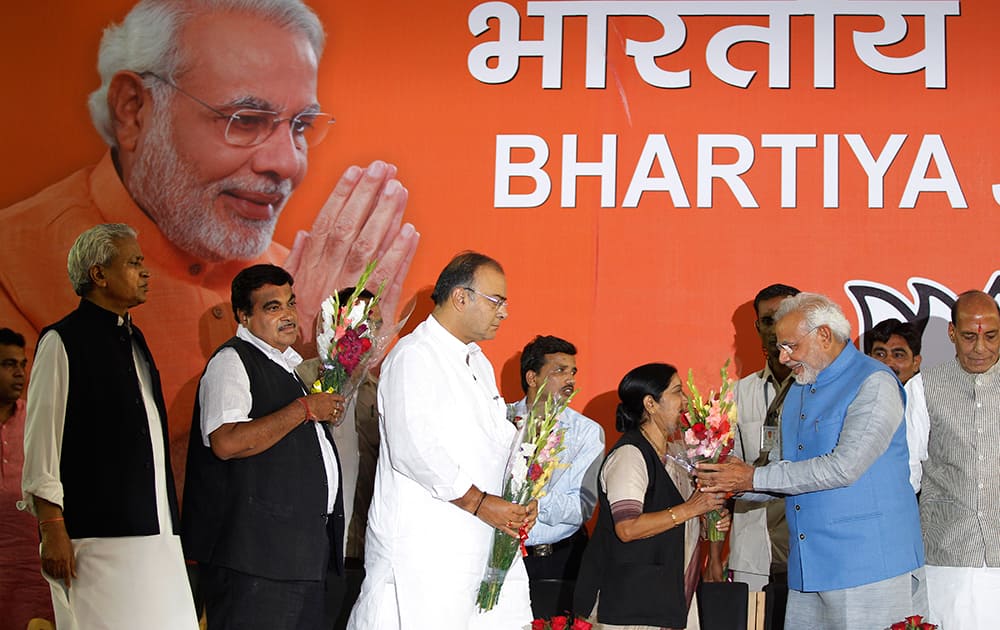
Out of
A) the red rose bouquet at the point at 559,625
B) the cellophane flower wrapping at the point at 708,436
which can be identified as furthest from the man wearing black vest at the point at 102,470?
the cellophane flower wrapping at the point at 708,436

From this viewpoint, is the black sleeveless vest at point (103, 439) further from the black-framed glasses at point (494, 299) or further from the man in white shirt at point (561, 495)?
the man in white shirt at point (561, 495)

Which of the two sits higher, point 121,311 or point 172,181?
point 172,181

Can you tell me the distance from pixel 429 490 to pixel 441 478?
0.08m

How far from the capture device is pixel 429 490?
11.3 ft

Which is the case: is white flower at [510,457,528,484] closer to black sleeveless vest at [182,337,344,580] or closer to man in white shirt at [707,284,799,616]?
black sleeveless vest at [182,337,344,580]

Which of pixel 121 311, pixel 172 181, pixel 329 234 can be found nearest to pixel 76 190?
pixel 172 181

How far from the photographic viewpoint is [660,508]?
13.0ft

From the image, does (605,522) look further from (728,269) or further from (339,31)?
(339,31)

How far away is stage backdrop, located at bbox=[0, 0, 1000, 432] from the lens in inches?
227

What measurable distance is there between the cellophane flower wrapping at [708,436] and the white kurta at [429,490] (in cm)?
74

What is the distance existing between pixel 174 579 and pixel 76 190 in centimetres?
318

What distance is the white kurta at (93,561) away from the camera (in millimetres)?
3576

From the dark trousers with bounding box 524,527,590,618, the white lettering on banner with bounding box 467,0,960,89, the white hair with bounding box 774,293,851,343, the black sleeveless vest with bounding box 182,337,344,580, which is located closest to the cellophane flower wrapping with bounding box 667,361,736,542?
the white hair with bounding box 774,293,851,343

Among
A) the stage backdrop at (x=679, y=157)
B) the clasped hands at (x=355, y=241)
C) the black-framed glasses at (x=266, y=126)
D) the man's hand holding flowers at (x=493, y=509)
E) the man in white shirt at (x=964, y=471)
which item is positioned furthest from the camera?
the black-framed glasses at (x=266, y=126)
